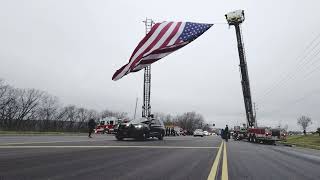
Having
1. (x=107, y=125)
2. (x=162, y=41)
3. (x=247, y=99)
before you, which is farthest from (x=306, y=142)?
(x=162, y=41)

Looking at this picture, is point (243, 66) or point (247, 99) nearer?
point (243, 66)

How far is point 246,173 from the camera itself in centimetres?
794

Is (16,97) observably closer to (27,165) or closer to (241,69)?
(241,69)

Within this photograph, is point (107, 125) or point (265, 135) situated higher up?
point (107, 125)

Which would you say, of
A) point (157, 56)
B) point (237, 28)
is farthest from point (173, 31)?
point (237, 28)

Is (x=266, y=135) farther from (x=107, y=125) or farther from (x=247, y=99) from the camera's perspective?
(x=107, y=125)

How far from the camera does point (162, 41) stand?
24.0 m

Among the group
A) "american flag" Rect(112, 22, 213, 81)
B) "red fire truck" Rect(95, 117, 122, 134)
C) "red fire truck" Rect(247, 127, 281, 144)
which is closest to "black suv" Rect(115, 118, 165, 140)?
"american flag" Rect(112, 22, 213, 81)

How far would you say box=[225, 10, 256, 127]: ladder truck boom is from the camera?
117ft

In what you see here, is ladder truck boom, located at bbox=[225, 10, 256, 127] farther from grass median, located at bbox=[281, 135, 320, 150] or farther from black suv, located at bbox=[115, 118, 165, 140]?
black suv, located at bbox=[115, 118, 165, 140]

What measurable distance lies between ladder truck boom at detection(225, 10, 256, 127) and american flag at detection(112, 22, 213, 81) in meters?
13.1

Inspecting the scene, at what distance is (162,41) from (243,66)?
1657 centimetres

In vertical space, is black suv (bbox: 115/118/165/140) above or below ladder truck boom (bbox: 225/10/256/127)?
below

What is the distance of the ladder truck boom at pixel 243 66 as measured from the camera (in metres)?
35.6
